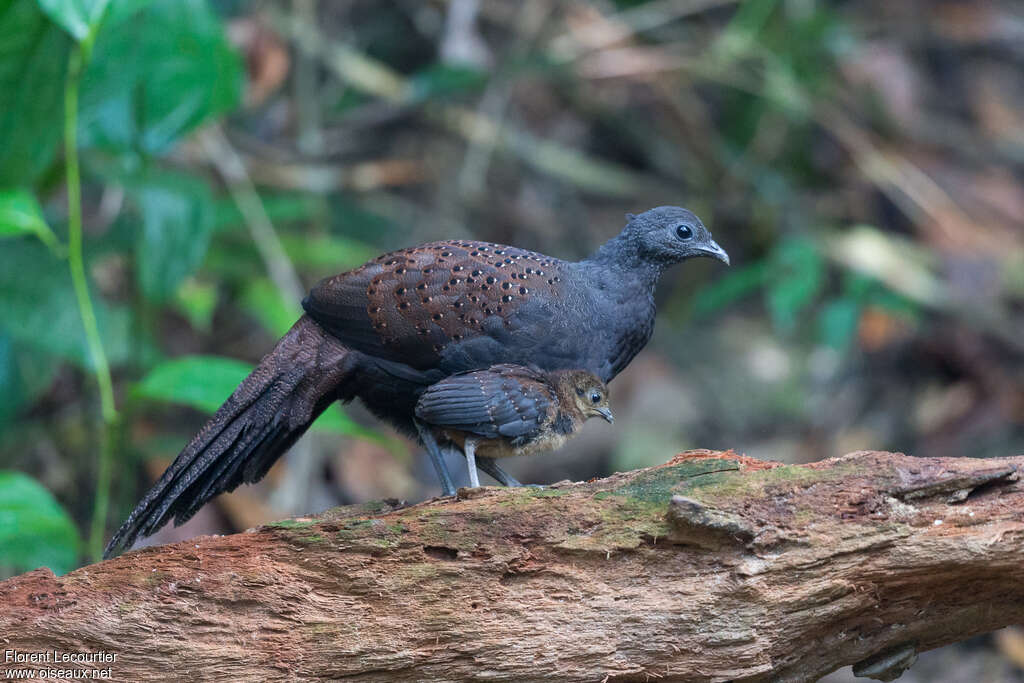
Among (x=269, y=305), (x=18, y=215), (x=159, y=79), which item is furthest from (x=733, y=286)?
(x=18, y=215)

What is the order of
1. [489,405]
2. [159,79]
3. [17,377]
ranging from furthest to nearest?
[17,377], [159,79], [489,405]

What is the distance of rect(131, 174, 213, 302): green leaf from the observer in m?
A: 5.92

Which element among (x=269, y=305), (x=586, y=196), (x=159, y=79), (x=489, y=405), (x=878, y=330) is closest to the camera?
(x=489, y=405)

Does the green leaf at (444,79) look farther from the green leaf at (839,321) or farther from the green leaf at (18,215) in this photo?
the green leaf at (18,215)

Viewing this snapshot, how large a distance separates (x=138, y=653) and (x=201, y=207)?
3238 millimetres

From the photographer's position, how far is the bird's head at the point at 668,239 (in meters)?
4.75

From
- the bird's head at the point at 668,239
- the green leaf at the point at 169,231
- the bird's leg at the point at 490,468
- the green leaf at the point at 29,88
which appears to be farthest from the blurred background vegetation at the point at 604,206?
the bird's head at the point at 668,239

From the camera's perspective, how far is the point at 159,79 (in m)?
5.73

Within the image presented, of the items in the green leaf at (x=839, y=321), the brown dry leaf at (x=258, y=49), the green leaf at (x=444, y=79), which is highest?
the brown dry leaf at (x=258, y=49)

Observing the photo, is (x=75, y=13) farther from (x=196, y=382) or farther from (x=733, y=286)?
(x=733, y=286)

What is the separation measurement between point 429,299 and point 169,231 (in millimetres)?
2336

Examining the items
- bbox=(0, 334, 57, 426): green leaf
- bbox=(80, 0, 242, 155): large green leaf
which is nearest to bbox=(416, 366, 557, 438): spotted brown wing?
bbox=(80, 0, 242, 155): large green leaf

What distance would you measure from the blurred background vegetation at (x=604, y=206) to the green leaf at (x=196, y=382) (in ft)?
3.98

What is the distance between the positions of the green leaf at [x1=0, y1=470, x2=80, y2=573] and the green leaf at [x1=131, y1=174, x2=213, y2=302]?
4.76 feet
